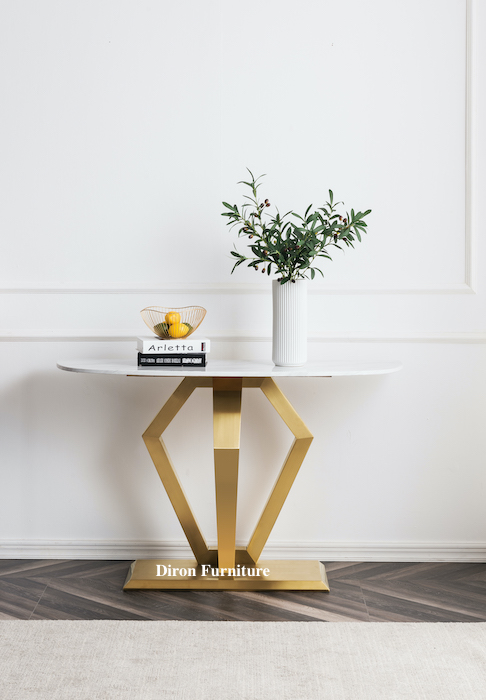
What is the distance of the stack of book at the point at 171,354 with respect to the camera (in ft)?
6.37

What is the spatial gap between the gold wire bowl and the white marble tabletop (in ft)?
0.45

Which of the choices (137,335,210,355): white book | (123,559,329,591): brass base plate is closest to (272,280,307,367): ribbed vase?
(137,335,210,355): white book

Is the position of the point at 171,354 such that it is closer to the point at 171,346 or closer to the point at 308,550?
the point at 171,346

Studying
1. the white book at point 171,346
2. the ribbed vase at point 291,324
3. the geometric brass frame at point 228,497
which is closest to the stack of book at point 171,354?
the white book at point 171,346

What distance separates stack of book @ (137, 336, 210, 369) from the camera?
194cm

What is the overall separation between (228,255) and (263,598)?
1205 mm

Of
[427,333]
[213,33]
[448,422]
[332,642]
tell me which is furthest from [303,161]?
[332,642]

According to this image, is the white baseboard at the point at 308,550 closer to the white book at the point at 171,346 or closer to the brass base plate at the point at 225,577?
the brass base plate at the point at 225,577

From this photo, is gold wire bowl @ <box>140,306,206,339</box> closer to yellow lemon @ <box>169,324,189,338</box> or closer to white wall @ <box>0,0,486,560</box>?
yellow lemon @ <box>169,324,189,338</box>

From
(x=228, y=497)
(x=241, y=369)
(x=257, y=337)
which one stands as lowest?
(x=228, y=497)

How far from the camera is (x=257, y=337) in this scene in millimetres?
2295

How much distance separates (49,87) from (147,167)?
465 mm

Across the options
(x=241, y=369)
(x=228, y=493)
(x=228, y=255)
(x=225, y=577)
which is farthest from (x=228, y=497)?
(x=228, y=255)

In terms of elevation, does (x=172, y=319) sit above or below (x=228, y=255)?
below
